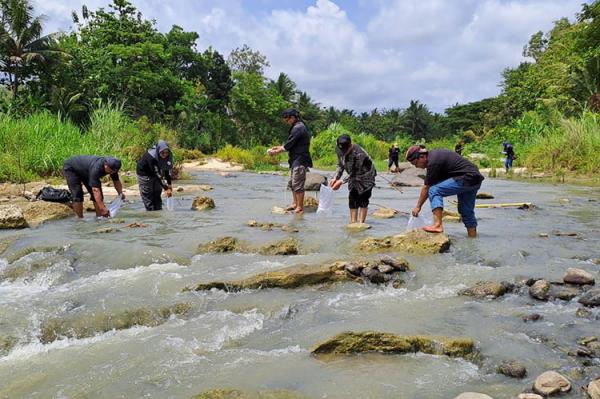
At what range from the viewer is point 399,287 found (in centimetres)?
510

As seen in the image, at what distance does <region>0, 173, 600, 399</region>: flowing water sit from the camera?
3.17 m

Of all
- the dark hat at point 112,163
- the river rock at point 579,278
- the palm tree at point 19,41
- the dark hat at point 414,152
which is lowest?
the river rock at point 579,278

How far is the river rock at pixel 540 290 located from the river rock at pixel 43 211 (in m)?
7.74

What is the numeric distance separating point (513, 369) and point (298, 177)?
6.33 m

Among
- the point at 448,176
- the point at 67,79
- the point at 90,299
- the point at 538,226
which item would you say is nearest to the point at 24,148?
the point at 90,299

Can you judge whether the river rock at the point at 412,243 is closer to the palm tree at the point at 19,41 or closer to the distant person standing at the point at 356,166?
the distant person standing at the point at 356,166

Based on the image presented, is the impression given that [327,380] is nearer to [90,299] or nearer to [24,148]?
[90,299]

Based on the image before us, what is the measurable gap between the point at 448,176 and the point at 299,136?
10.3 ft

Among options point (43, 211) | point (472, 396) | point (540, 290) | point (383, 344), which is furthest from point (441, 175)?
point (43, 211)

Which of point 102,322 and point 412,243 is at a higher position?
point 412,243

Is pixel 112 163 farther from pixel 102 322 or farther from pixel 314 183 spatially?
pixel 314 183

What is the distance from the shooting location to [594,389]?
2727 mm

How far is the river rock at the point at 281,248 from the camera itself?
6.47 m

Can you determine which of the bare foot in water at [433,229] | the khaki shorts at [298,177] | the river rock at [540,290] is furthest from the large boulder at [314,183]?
the river rock at [540,290]
